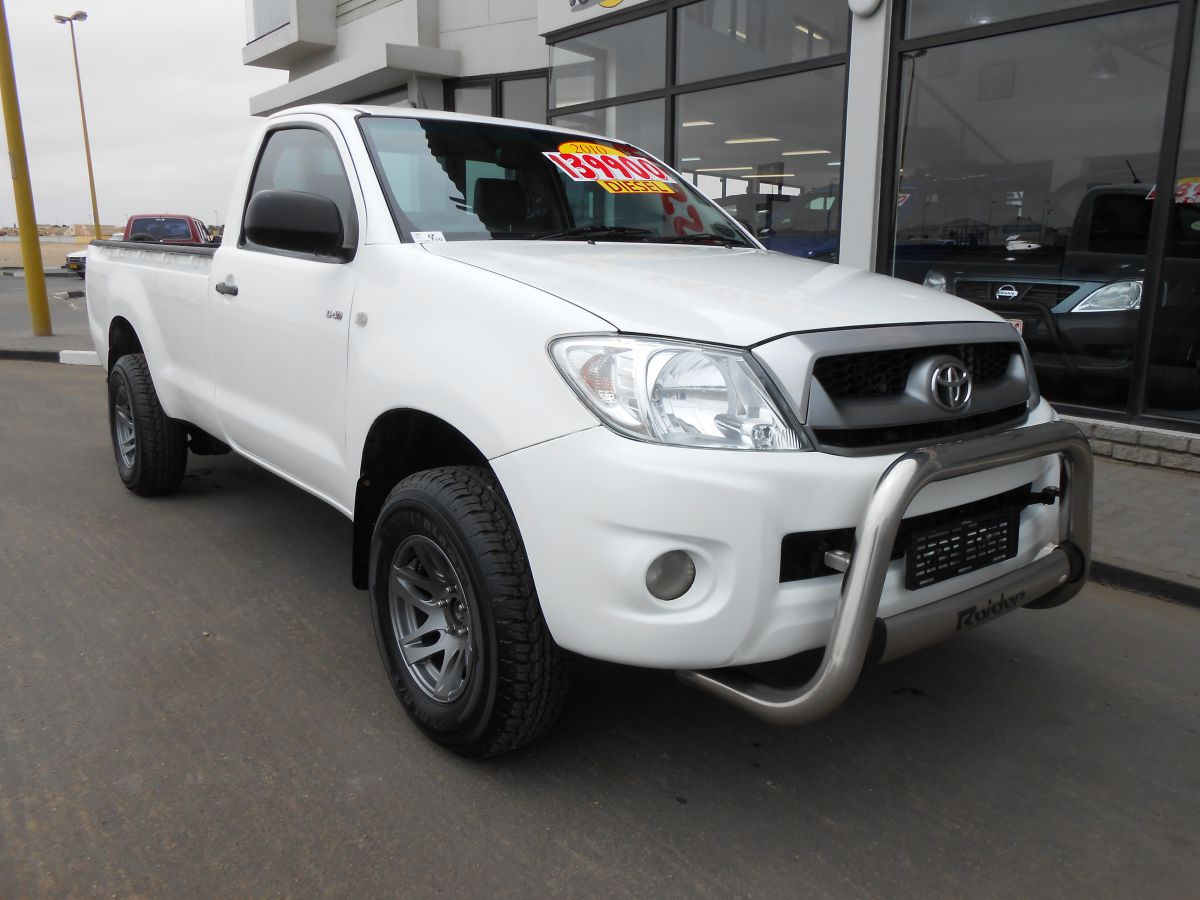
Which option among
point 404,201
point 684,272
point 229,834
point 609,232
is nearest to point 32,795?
point 229,834

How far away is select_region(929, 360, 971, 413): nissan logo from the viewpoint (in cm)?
227

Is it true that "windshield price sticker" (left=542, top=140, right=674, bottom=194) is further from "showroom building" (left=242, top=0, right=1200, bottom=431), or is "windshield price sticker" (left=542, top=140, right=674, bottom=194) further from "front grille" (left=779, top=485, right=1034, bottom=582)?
"showroom building" (left=242, top=0, right=1200, bottom=431)

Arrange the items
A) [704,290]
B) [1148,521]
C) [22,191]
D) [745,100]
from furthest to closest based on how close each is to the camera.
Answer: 1. [22,191]
2. [745,100]
3. [1148,521]
4. [704,290]

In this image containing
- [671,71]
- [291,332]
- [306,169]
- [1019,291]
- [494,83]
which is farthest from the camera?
[494,83]

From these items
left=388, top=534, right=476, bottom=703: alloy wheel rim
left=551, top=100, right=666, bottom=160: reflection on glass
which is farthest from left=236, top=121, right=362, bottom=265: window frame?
left=551, top=100, right=666, bottom=160: reflection on glass

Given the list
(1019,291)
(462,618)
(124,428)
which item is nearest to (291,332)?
(462,618)

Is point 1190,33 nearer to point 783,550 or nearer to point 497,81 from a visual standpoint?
point 783,550

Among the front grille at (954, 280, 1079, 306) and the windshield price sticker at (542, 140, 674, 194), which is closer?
the windshield price sticker at (542, 140, 674, 194)

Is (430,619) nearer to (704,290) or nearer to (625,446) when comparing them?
(625,446)

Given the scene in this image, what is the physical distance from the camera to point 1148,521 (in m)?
4.59

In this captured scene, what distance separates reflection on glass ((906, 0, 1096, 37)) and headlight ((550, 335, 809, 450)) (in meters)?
5.46

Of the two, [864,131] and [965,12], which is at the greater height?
[965,12]

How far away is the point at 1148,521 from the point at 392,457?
3758 mm

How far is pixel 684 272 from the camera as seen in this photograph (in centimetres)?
270
